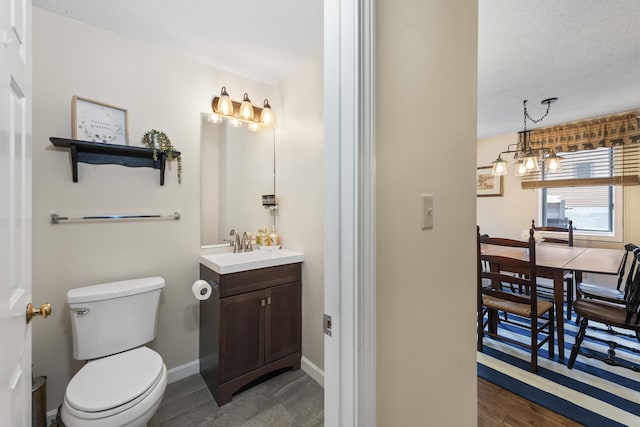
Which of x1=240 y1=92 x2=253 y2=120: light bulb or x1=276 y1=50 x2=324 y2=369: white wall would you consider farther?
x1=240 y1=92 x2=253 y2=120: light bulb

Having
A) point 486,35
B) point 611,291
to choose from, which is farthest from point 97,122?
point 611,291

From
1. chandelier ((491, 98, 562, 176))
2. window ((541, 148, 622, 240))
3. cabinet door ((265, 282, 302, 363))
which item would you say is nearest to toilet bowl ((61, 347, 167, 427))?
cabinet door ((265, 282, 302, 363))

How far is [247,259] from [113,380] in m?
0.94

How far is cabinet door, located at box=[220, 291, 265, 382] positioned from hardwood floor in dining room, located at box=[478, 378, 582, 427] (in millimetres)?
1432

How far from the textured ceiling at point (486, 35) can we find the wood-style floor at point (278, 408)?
2.34m

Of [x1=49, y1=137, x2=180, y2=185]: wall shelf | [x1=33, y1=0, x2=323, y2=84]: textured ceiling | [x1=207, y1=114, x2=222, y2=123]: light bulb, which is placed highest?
[x1=33, y1=0, x2=323, y2=84]: textured ceiling

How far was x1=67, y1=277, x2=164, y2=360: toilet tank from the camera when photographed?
4.91 ft

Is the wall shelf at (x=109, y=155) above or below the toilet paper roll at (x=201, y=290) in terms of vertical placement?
above

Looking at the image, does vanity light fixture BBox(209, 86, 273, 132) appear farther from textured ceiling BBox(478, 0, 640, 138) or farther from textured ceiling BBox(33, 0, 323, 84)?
textured ceiling BBox(478, 0, 640, 138)

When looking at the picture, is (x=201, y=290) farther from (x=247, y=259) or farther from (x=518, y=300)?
(x=518, y=300)

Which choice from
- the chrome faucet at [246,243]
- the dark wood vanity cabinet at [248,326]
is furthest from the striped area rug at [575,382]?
the chrome faucet at [246,243]

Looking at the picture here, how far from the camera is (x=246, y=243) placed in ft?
7.62

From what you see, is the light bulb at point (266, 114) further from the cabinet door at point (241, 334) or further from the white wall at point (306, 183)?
the cabinet door at point (241, 334)

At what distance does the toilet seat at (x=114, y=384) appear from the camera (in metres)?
1.15
